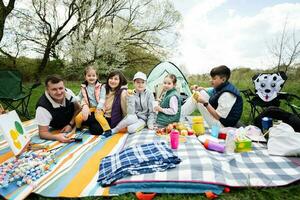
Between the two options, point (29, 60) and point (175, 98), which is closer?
point (175, 98)

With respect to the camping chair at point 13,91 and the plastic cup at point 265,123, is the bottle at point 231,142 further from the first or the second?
the camping chair at point 13,91

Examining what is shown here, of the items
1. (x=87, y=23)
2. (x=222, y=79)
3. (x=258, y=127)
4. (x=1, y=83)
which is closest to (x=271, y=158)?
(x=258, y=127)

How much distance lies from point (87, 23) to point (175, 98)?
349 inches

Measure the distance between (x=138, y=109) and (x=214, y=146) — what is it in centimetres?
140

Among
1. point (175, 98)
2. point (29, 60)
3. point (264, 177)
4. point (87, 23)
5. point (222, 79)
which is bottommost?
point (264, 177)

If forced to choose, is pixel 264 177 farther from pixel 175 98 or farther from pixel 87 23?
pixel 87 23

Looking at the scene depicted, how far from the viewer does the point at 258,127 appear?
3.46m

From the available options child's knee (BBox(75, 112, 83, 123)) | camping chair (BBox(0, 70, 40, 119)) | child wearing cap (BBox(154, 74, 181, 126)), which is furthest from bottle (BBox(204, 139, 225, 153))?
camping chair (BBox(0, 70, 40, 119))

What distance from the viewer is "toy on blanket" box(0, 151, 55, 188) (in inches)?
83.2

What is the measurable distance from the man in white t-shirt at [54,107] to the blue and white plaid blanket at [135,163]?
1015 millimetres

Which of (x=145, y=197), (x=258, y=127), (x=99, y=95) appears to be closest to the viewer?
(x=145, y=197)

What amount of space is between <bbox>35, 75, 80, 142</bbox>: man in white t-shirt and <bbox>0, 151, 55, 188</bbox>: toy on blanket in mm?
580

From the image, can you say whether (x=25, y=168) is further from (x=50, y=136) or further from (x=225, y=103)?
(x=225, y=103)

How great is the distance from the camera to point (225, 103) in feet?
11.3
